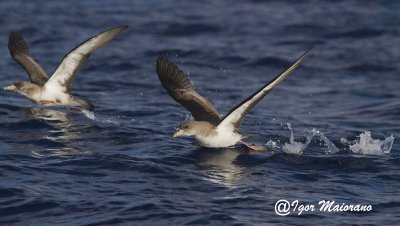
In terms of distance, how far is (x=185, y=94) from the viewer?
9859mm

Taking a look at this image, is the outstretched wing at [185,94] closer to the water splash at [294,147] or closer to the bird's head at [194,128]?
the bird's head at [194,128]

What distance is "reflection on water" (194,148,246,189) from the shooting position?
8.53 metres

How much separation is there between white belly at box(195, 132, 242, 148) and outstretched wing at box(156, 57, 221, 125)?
367 mm

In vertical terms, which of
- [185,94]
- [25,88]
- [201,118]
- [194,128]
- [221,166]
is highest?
[185,94]

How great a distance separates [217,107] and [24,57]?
4.73m

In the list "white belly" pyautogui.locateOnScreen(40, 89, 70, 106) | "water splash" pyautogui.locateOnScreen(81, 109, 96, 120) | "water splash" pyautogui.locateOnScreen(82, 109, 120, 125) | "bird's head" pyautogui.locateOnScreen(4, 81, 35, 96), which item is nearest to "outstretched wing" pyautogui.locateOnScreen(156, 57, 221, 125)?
"water splash" pyautogui.locateOnScreen(82, 109, 120, 125)

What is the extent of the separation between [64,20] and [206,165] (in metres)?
14.4

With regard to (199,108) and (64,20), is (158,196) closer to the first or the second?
(199,108)


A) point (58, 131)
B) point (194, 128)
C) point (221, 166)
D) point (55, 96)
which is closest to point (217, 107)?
point (55, 96)

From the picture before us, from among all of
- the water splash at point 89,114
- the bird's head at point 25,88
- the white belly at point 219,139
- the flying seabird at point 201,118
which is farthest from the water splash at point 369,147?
the bird's head at point 25,88

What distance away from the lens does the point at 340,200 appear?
791cm

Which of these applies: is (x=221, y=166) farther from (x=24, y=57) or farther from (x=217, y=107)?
(x=24, y=57)

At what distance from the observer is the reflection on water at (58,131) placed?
9618 mm

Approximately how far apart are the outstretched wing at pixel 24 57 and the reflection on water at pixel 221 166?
462 centimetres
